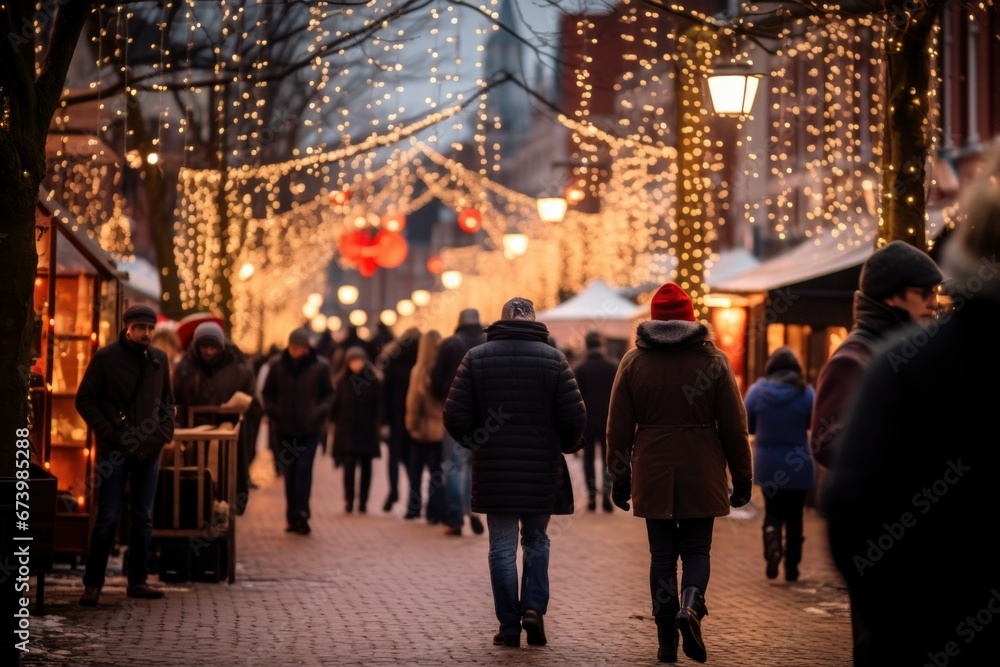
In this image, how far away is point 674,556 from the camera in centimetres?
846

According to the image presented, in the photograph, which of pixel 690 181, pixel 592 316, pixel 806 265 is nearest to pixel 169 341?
pixel 690 181

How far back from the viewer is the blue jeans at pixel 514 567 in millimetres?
9023

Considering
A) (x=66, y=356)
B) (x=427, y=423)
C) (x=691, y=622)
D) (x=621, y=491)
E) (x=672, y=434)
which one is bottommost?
(x=691, y=622)

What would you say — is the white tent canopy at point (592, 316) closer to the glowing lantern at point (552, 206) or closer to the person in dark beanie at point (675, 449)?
the glowing lantern at point (552, 206)

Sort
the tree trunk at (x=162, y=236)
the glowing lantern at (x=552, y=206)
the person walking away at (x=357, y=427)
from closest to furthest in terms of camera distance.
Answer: the person walking away at (x=357, y=427) < the tree trunk at (x=162, y=236) < the glowing lantern at (x=552, y=206)

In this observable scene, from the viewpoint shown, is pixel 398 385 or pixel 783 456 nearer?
pixel 783 456

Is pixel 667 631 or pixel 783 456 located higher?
pixel 783 456

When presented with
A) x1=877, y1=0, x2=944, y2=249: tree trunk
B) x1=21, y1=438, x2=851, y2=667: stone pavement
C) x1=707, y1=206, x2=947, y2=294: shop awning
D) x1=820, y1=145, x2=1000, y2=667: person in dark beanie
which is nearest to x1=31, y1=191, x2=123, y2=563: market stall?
x1=21, y1=438, x2=851, y2=667: stone pavement

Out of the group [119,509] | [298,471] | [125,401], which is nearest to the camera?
[125,401]

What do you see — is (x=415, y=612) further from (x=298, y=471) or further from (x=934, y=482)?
(x=934, y=482)

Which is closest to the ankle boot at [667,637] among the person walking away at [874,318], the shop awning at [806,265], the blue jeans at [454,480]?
the person walking away at [874,318]

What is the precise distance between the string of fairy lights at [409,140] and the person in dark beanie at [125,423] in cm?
224

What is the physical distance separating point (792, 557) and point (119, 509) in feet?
16.2

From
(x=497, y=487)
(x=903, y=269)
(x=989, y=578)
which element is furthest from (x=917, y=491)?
(x=497, y=487)
